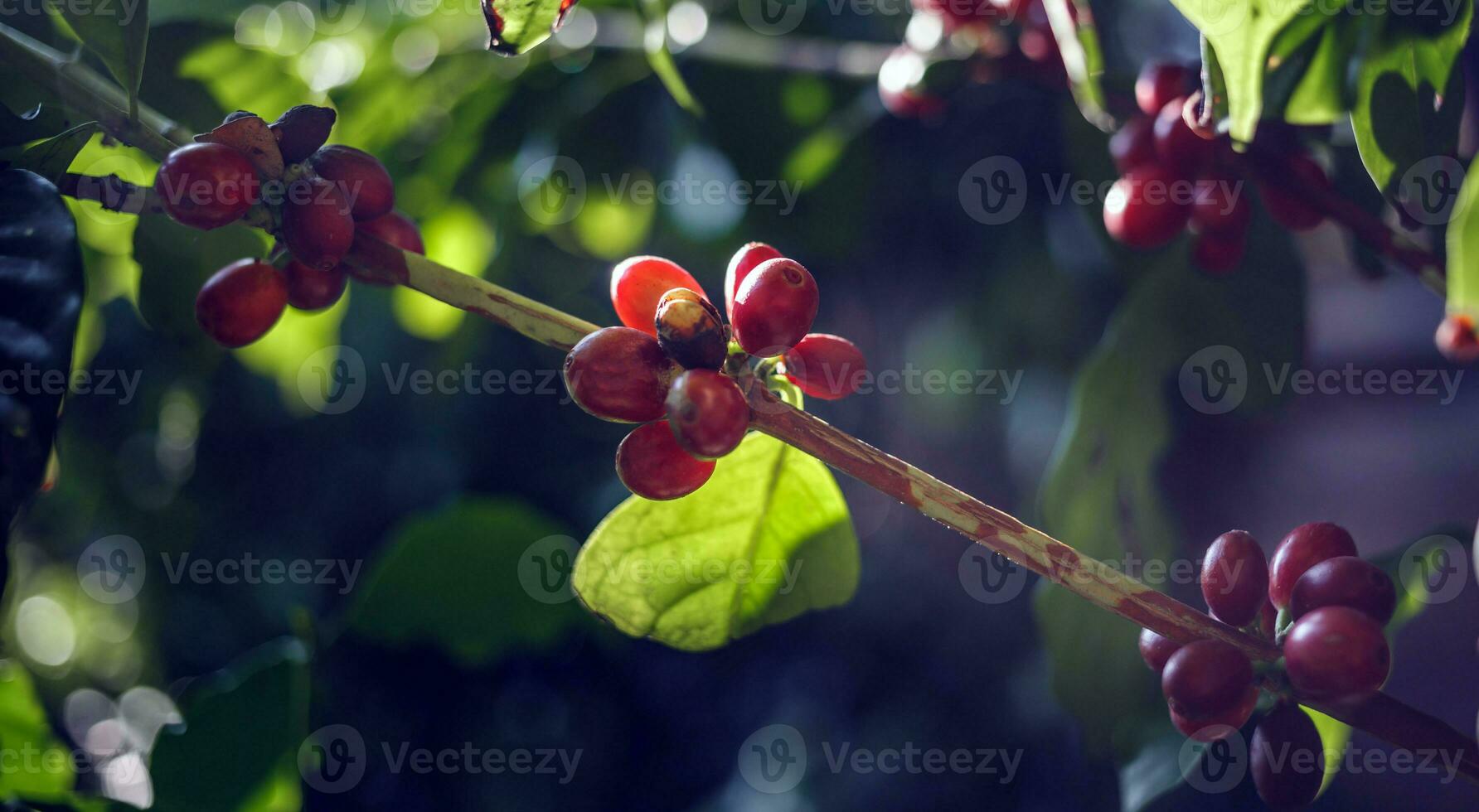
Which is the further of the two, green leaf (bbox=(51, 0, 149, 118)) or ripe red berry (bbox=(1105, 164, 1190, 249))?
ripe red berry (bbox=(1105, 164, 1190, 249))

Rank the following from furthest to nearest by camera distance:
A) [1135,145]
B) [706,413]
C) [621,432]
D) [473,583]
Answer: [621,432] → [473,583] → [1135,145] → [706,413]

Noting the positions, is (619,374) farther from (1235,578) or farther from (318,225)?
(1235,578)

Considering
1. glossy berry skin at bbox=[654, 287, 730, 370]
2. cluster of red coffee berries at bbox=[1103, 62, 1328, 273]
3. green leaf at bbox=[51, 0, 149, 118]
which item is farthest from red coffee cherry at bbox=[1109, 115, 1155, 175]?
green leaf at bbox=[51, 0, 149, 118]

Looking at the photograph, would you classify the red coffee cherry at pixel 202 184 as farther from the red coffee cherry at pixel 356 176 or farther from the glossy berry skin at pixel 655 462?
the glossy berry skin at pixel 655 462

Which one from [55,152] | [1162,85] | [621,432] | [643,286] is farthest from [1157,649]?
[621,432]

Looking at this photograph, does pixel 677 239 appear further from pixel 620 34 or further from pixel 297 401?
pixel 297 401

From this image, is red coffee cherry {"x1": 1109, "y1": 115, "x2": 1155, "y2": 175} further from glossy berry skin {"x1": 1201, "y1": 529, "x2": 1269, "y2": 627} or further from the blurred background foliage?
glossy berry skin {"x1": 1201, "y1": 529, "x2": 1269, "y2": 627}
